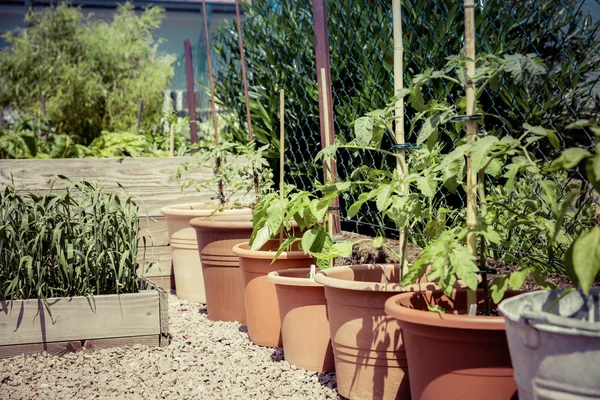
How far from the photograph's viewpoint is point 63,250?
2.69m

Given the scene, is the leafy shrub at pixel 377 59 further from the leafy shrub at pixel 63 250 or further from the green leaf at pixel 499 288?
the leafy shrub at pixel 63 250

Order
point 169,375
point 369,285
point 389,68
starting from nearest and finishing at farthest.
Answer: point 369,285 → point 169,375 → point 389,68

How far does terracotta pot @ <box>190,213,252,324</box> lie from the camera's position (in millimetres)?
3102

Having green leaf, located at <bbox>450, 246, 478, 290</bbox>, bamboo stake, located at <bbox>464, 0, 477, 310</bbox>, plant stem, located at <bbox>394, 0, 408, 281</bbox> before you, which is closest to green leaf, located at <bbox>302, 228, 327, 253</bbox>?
plant stem, located at <bbox>394, 0, 408, 281</bbox>

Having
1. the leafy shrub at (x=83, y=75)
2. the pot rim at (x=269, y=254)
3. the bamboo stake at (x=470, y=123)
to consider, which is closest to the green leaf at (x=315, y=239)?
the pot rim at (x=269, y=254)

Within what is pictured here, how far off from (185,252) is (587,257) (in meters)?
2.75

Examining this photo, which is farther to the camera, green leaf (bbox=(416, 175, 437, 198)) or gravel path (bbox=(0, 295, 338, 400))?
gravel path (bbox=(0, 295, 338, 400))

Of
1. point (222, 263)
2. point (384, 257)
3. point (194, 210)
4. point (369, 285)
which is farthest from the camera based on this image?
point (194, 210)

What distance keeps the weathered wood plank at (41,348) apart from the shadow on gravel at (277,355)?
2.49 ft

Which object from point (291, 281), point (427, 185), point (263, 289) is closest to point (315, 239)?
point (291, 281)

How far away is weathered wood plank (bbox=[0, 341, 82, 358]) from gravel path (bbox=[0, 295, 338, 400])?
0.03 m

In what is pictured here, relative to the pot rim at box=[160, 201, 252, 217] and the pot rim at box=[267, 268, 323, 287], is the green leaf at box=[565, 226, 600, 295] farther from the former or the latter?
the pot rim at box=[160, 201, 252, 217]

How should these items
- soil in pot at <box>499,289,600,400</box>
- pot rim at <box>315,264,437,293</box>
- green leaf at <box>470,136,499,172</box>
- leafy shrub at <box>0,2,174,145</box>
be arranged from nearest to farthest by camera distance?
soil in pot at <box>499,289,600,400</box>
green leaf at <box>470,136,499,172</box>
pot rim at <box>315,264,437,293</box>
leafy shrub at <box>0,2,174,145</box>

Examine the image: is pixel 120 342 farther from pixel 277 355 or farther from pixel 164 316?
A: pixel 277 355
